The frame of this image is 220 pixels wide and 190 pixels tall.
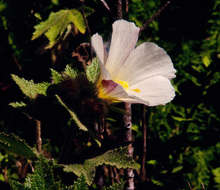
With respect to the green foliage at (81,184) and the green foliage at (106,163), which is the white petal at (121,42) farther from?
the green foliage at (81,184)

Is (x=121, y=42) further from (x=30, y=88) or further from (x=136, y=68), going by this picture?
(x=30, y=88)

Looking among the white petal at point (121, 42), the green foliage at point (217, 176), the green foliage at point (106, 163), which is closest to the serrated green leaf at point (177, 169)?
the green foliage at point (217, 176)

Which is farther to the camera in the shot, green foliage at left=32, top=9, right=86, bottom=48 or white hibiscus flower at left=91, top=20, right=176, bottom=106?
green foliage at left=32, top=9, right=86, bottom=48

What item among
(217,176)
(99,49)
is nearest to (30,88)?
(99,49)

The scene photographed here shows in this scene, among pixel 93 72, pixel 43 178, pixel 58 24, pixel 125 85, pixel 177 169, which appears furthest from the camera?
pixel 177 169

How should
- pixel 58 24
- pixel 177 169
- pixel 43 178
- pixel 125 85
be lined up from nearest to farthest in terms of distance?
pixel 43 178
pixel 125 85
pixel 58 24
pixel 177 169

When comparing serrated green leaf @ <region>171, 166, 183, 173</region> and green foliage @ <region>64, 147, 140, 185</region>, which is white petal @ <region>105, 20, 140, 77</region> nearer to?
green foliage @ <region>64, 147, 140, 185</region>

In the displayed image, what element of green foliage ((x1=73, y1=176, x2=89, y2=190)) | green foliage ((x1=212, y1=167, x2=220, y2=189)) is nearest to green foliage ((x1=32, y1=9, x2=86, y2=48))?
green foliage ((x1=73, y1=176, x2=89, y2=190))
